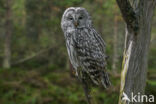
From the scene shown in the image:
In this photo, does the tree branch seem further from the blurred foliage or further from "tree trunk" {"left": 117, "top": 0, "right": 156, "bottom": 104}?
the blurred foliage

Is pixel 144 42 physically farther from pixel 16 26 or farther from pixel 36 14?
pixel 16 26

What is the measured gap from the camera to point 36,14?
9.98m

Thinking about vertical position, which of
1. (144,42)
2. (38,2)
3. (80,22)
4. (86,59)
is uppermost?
(38,2)

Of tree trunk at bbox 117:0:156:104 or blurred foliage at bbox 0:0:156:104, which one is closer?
tree trunk at bbox 117:0:156:104

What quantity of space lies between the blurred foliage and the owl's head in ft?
5.83

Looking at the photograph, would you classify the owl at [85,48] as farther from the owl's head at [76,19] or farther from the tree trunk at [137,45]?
the tree trunk at [137,45]

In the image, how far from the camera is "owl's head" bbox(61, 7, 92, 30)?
69.7 inches

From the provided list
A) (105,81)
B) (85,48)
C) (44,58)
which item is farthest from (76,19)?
(44,58)

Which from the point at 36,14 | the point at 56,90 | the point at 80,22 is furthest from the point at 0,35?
the point at 80,22

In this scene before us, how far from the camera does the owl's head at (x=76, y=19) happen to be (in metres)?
1.77

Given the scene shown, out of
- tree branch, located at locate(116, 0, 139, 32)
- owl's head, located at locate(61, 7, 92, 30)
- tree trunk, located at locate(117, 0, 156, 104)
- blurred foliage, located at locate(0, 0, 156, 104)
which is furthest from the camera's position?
blurred foliage, located at locate(0, 0, 156, 104)

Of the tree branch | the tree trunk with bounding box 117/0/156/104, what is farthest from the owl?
the tree branch

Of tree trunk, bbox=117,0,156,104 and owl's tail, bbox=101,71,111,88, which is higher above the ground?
tree trunk, bbox=117,0,156,104

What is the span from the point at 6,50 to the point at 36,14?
2.28m
